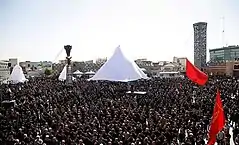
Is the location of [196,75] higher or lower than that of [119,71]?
higher

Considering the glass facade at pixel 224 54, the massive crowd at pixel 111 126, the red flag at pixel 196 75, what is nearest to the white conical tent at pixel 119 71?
the massive crowd at pixel 111 126

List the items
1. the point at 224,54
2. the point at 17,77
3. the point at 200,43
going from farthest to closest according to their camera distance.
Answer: the point at 224,54 → the point at 200,43 → the point at 17,77

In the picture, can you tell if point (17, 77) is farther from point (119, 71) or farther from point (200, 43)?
point (200, 43)

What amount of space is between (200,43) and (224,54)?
19179mm

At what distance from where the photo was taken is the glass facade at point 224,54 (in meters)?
118

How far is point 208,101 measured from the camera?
19750 mm

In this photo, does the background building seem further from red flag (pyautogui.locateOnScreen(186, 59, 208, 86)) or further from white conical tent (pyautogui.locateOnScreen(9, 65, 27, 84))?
red flag (pyautogui.locateOnScreen(186, 59, 208, 86))

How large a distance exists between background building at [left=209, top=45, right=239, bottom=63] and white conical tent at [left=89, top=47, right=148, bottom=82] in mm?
90891

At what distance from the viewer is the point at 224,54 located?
124m

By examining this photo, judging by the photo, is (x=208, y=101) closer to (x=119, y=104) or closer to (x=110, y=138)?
(x=119, y=104)

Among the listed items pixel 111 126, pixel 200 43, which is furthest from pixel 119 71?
pixel 200 43

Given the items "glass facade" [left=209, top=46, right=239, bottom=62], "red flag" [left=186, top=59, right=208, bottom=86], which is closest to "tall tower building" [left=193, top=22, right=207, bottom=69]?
"glass facade" [left=209, top=46, right=239, bottom=62]

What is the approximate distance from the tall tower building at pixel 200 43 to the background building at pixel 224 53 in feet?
24.0

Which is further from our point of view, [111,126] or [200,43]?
[200,43]
